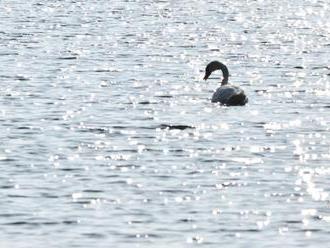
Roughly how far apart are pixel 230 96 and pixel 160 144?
11.6m

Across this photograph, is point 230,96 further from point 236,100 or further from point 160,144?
point 160,144

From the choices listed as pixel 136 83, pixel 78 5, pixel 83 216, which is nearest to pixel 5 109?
pixel 136 83

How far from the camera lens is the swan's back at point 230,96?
57.4 m

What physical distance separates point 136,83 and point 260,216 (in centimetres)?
3029

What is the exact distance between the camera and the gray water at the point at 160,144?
111ft

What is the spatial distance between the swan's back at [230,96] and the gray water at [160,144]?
46 cm

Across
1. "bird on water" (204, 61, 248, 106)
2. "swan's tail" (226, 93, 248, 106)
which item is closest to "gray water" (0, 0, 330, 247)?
"swan's tail" (226, 93, 248, 106)

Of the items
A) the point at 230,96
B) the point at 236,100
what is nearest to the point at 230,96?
the point at 230,96

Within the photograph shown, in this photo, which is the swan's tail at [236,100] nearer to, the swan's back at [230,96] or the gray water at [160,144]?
the swan's back at [230,96]

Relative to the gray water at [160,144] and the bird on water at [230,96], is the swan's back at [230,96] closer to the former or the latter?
the bird on water at [230,96]

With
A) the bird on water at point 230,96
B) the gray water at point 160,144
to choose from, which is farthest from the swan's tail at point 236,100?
the gray water at point 160,144

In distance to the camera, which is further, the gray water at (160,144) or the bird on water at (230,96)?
the bird on water at (230,96)

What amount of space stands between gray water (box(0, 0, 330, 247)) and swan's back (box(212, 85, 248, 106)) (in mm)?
459

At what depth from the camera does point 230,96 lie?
57531 mm
